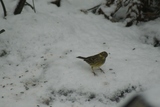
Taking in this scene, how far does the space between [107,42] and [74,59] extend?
0.92 m

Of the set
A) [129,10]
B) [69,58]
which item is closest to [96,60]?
[69,58]

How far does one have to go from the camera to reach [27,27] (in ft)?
18.6

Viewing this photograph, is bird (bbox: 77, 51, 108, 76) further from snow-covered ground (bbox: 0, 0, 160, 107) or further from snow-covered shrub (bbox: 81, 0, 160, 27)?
snow-covered shrub (bbox: 81, 0, 160, 27)

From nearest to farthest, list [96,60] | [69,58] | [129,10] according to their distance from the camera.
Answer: [96,60] < [69,58] < [129,10]

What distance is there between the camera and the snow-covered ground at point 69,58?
444 cm

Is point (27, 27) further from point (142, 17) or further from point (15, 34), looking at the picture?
point (142, 17)

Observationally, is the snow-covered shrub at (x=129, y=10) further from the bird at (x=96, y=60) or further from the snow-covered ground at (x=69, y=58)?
the bird at (x=96, y=60)

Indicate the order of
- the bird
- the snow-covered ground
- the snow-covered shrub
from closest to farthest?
the snow-covered ground, the bird, the snow-covered shrub

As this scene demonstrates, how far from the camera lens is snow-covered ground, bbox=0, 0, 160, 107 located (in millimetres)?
4443

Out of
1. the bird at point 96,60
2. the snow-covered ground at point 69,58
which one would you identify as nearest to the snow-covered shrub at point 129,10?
the snow-covered ground at point 69,58

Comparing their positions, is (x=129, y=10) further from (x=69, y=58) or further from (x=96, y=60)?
(x=96, y=60)

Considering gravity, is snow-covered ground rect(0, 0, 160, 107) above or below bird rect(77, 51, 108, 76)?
below

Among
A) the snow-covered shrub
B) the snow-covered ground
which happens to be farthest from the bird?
the snow-covered shrub

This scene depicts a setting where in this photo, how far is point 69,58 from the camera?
16.9 ft
